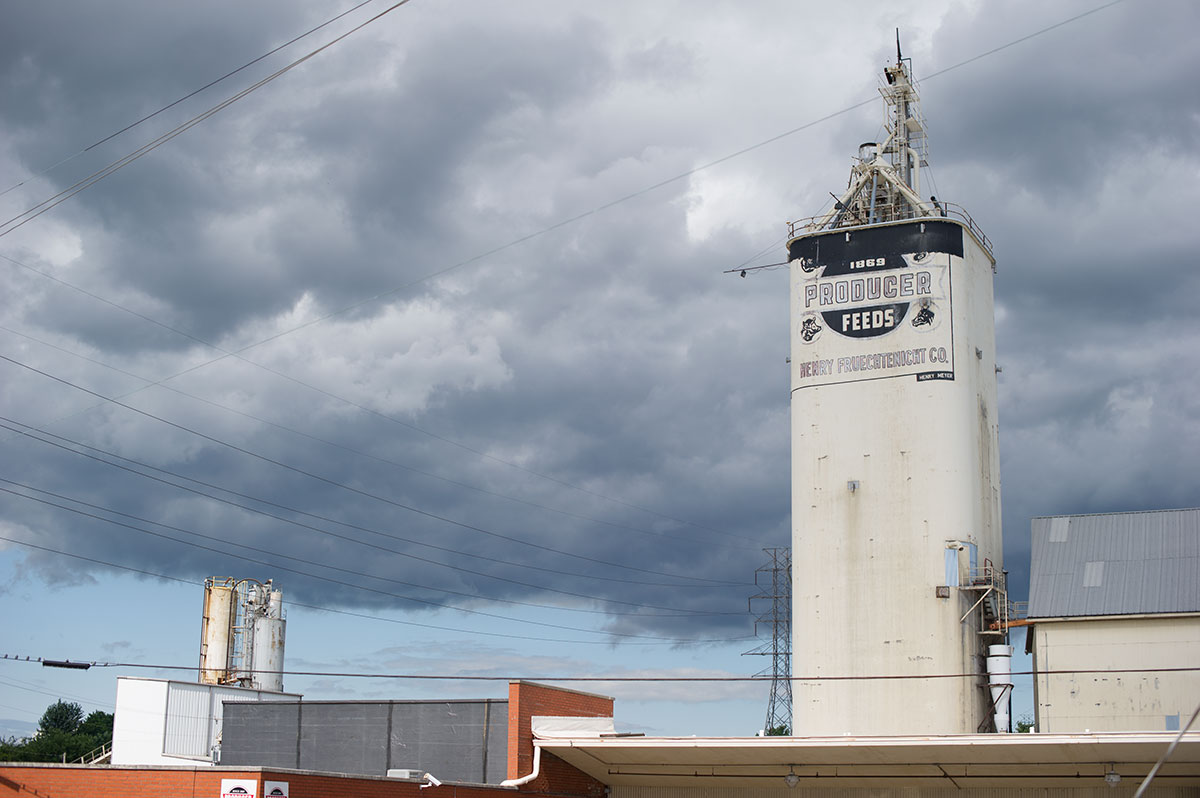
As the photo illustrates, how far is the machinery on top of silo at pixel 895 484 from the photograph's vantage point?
44.7 meters

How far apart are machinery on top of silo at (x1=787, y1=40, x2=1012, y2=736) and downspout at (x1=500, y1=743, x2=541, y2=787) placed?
45.1ft

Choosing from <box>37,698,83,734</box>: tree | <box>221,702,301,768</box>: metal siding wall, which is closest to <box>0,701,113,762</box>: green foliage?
<box>37,698,83,734</box>: tree

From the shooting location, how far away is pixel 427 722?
124 feet

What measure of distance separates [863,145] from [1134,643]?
73.9 feet

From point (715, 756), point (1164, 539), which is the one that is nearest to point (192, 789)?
point (715, 756)

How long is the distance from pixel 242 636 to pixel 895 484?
1652 inches

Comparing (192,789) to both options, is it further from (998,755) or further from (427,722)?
(998,755)

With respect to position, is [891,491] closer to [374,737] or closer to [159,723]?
[374,737]

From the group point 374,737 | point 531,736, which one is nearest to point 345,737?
point 374,737

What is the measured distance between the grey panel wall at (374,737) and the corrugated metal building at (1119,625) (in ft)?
60.7

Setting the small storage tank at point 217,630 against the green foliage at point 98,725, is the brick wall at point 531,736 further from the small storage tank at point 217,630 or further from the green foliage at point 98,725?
the green foliage at point 98,725

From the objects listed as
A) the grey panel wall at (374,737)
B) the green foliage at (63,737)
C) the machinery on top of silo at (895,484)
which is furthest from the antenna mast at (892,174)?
the green foliage at (63,737)

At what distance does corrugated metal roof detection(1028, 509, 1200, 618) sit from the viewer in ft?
137

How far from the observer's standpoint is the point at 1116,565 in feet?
143
